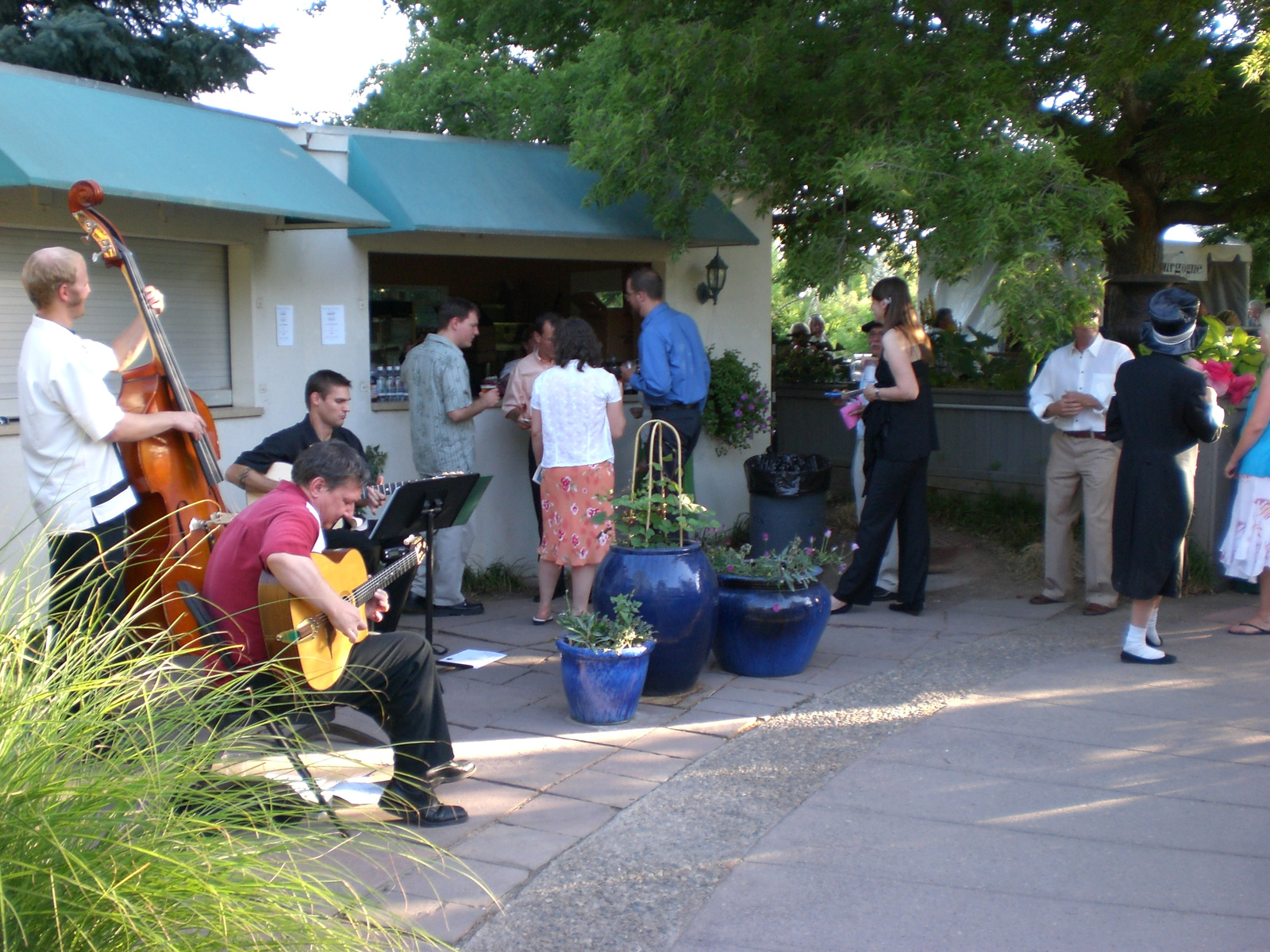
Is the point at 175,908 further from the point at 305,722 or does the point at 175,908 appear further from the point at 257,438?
the point at 257,438

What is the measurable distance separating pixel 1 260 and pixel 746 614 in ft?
13.2

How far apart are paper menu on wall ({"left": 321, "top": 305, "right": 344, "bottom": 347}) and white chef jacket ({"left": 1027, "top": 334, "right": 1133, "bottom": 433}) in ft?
14.2

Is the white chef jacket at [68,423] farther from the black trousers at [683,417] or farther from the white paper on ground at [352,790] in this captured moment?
the black trousers at [683,417]

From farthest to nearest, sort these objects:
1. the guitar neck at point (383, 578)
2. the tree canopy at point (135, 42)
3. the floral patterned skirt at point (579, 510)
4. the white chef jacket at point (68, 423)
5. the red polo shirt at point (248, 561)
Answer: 1. the tree canopy at point (135, 42)
2. the floral patterned skirt at point (579, 510)
3. the white chef jacket at point (68, 423)
4. the guitar neck at point (383, 578)
5. the red polo shirt at point (248, 561)

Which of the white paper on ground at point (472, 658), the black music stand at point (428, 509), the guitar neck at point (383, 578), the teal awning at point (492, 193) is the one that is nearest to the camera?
the guitar neck at point (383, 578)

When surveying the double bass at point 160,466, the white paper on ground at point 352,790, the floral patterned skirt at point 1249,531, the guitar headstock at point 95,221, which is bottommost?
the white paper on ground at point 352,790

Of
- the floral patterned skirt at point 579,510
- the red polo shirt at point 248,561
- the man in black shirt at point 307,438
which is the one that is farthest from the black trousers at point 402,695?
the floral patterned skirt at point 579,510

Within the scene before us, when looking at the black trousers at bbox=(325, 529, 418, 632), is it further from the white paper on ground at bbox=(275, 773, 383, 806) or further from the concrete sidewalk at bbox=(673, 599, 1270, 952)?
the concrete sidewalk at bbox=(673, 599, 1270, 952)

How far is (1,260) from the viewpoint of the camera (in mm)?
5523

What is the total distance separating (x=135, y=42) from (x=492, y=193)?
263 inches

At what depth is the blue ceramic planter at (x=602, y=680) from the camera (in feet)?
15.7

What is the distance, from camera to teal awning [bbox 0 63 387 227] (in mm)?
5035

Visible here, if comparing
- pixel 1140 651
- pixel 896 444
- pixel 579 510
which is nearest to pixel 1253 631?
pixel 1140 651

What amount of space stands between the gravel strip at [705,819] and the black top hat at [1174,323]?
1.71m
